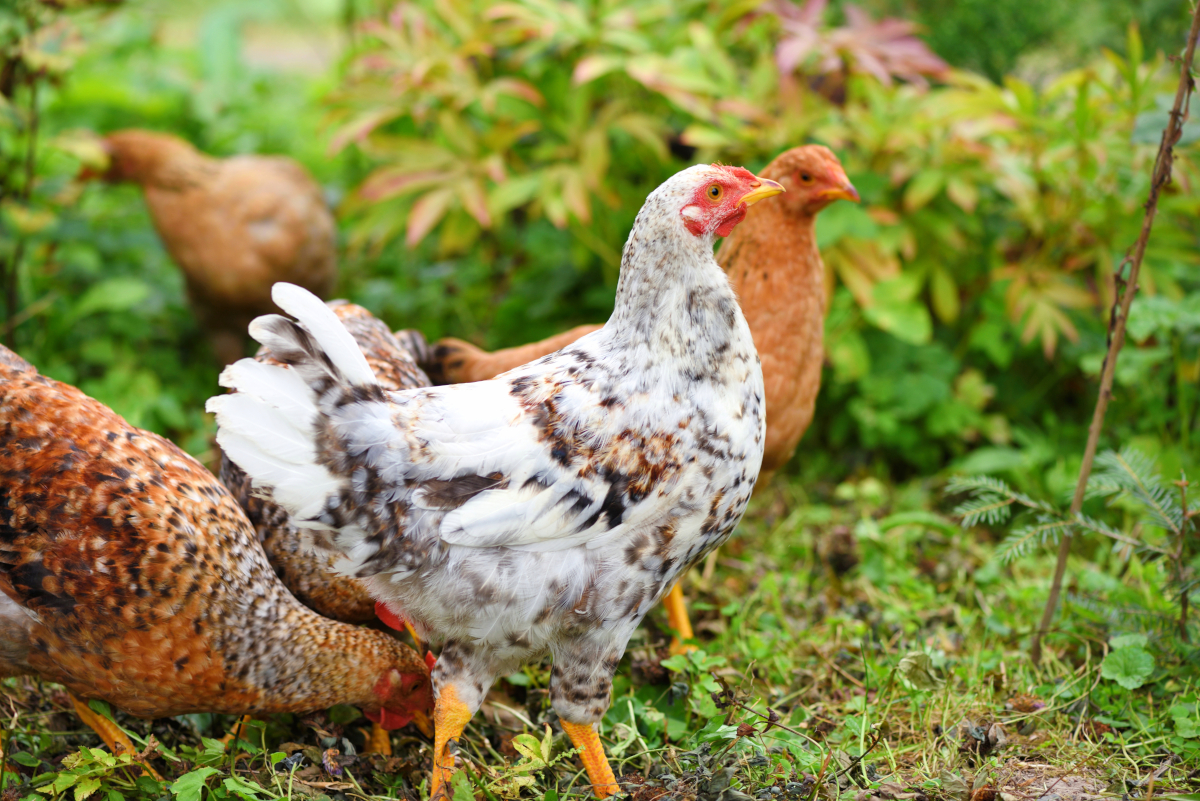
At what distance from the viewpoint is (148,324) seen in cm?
463

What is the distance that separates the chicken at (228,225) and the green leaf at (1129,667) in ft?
11.8

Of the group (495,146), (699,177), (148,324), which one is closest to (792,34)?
(495,146)

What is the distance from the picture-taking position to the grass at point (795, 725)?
2.06 meters

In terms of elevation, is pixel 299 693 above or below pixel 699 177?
below

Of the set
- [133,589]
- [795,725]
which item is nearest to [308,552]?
[133,589]

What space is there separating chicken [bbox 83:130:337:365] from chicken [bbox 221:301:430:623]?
1.88 m

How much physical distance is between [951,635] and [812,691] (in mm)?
637

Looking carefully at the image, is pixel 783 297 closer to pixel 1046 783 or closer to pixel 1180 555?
pixel 1180 555

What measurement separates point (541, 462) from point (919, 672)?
1.36 metres

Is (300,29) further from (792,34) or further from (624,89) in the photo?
(792,34)

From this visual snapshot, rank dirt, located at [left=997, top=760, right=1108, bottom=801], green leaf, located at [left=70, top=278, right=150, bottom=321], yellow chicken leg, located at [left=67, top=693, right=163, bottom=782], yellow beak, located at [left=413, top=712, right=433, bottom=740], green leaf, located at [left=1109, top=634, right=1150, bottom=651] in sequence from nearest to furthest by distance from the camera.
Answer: dirt, located at [left=997, top=760, right=1108, bottom=801] < yellow chicken leg, located at [left=67, top=693, right=163, bottom=782] < yellow beak, located at [left=413, top=712, right=433, bottom=740] < green leaf, located at [left=1109, top=634, right=1150, bottom=651] < green leaf, located at [left=70, top=278, right=150, bottom=321]

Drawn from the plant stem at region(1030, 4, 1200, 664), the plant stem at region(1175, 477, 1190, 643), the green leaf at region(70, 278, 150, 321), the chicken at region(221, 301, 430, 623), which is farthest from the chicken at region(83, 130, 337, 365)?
the plant stem at region(1175, 477, 1190, 643)

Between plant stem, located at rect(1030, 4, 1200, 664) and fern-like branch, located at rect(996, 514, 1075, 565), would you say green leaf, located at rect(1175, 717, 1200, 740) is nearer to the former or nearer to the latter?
plant stem, located at rect(1030, 4, 1200, 664)

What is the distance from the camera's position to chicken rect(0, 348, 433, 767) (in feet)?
6.39
